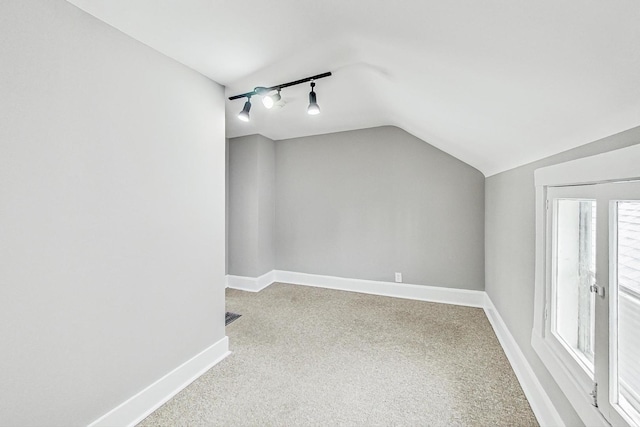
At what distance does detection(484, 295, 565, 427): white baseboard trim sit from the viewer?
54.2 inches

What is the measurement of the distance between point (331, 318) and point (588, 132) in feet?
8.36

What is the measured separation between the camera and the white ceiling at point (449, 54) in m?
0.73

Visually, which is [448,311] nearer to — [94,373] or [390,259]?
[390,259]

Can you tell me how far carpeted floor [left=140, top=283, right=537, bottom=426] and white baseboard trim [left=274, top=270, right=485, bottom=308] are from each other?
22 cm

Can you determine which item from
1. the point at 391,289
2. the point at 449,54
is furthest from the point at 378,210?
the point at 449,54

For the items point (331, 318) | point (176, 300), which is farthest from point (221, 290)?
point (331, 318)

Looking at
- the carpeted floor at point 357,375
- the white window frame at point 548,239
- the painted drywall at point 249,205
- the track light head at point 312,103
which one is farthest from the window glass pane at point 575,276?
the painted drywall at point 249,205

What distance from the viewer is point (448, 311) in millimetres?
2979

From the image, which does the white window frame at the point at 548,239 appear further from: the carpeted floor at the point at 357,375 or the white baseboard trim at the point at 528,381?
the carpeted floor at the point at 357,375

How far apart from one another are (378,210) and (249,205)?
74.7 inches

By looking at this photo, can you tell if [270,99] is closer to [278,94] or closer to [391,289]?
[278,94]

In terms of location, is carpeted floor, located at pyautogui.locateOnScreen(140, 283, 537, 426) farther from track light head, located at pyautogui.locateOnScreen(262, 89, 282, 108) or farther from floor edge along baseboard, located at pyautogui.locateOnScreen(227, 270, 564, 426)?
track light head, located at pyautogui.locateOnScreen(262, 89, 282, 108)

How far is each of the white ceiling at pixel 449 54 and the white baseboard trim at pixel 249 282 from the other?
2.61 meters

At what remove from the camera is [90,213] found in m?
1.33
